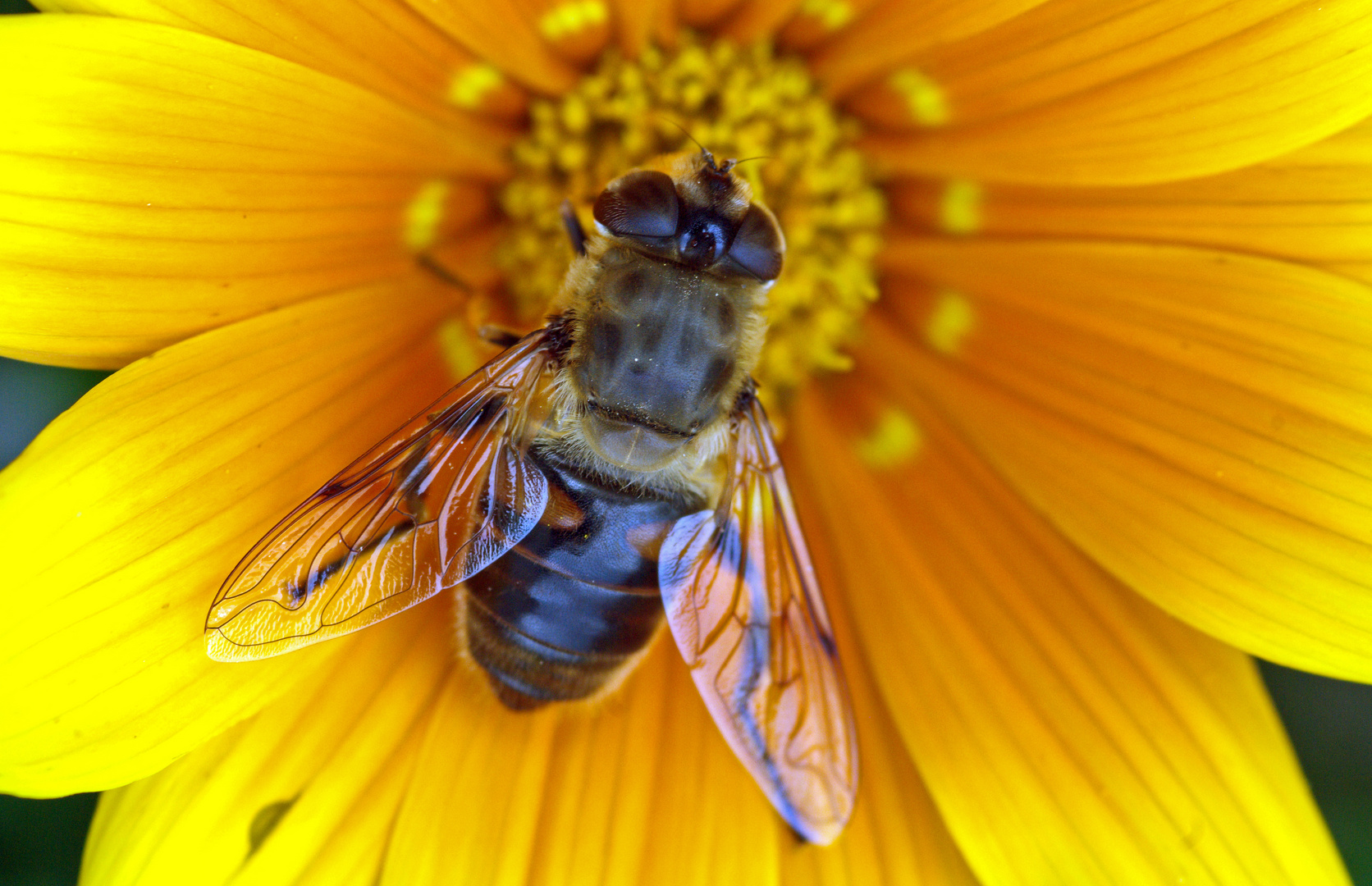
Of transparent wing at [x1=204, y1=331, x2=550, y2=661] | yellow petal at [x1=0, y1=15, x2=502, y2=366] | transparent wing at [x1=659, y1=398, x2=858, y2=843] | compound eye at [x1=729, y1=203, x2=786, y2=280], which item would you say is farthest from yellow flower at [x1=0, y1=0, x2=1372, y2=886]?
compound eye at [x1=729, y1=203, x2=786, y2=280]

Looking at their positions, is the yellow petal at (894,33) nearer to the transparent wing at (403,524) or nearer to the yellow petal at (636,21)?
the yellow petal at (636,21)

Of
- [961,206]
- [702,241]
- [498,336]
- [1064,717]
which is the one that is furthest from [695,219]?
[1064,717]

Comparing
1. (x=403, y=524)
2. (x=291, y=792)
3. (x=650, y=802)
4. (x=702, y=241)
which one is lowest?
(x=291, y=792)

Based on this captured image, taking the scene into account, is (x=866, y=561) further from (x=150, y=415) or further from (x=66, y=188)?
(x=66, y=188)

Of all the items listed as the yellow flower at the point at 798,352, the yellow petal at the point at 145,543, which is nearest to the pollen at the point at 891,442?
the yellow flower at the point at 798,352

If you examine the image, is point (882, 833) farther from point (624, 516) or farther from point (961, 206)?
point (961, 206)
